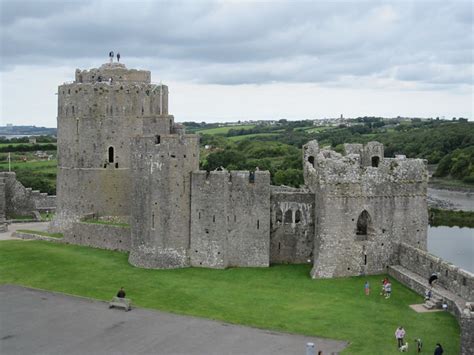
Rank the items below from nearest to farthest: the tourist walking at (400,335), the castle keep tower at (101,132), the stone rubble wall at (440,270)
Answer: the tourist walking at (400,335) < the stone rubble wall at (440,270) < the castle keep tower at (101,132)

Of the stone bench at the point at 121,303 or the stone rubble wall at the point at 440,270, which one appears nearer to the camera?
the stone rubble wall at the point at 440,270

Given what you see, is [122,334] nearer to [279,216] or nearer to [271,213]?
[271,213]

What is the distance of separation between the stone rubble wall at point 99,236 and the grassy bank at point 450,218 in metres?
36.9

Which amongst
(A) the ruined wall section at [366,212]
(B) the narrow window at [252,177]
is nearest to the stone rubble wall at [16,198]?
(B) the narrow window at [252,177]

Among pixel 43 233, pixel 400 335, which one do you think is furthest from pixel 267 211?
pixel 43 233

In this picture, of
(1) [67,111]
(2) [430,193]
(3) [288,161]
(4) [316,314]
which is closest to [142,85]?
(1) [67,111]

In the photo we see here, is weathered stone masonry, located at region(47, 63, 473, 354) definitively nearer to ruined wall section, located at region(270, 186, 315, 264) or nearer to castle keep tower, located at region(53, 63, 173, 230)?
ruined wall section, located at region(270, 186, 315, 264)

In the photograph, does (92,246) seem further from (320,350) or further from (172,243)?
(320,350)

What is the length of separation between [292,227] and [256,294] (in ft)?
18.9

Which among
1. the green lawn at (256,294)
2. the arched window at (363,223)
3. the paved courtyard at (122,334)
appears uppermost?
the arched window at (363,223)

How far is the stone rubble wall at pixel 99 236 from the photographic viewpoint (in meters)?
35.5

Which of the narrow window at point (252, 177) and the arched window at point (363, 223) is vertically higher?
the narrow window at point (252, 177)

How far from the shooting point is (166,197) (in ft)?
104

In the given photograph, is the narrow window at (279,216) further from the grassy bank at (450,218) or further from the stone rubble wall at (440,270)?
the grassy bank at (450,218)
